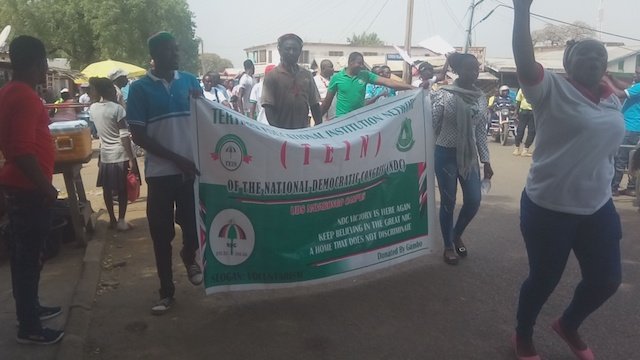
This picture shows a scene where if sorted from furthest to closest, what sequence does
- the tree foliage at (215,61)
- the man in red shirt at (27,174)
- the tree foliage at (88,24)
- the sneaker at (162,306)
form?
the tree foliage at (215,61) → the tree foliage at (88,24) → the sneaker at (162,306) → the man in red shirt at (27,174)

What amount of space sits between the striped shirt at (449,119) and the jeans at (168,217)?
217 centimetres

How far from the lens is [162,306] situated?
3.82m

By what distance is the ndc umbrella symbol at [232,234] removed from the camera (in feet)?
11.8

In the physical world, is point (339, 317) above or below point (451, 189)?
below

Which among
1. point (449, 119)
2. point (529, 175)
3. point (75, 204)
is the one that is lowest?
point (75, 204)

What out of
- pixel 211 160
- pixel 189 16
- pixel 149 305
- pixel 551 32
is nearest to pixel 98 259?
pixel 149 305

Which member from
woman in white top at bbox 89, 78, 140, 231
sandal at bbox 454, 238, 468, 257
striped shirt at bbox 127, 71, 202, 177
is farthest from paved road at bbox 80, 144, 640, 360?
woman in white top at bbox 89, 78, 140, 231

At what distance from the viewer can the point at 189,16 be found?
44.9m

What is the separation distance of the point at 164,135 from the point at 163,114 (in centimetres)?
14

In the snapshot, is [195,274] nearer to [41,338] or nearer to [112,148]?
[41,338]

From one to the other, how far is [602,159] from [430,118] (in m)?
1.78

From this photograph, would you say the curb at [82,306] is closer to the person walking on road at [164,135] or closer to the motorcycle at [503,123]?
the person walking on road at [164,135]

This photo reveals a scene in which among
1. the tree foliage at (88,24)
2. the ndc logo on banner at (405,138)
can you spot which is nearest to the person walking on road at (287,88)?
the ndc logo on banner at (405,138)

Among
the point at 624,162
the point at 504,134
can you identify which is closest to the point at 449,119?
the point at 624,162
